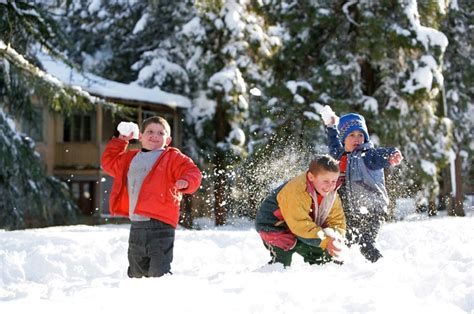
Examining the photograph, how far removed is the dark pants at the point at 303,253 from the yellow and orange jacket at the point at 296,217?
58 millimetres

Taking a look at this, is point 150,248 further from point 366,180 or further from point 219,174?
point 219,174

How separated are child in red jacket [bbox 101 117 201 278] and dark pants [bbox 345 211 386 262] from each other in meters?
1.74

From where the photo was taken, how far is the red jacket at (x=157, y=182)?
18.8ft

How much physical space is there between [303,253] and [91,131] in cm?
2425

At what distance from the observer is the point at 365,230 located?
657cm

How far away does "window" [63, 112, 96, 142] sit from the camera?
28.5m

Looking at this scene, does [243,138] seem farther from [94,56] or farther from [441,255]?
[441,255]

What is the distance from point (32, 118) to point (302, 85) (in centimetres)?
700

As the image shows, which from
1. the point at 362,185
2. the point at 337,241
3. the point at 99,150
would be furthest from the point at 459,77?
the point at 337,241

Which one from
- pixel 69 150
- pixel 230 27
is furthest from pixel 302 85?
pixel 69 150

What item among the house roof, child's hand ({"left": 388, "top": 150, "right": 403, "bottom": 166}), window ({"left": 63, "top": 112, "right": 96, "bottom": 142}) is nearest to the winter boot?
child's hand ({"left": 388, "top": 150, "right": 403, "bottom": 166})

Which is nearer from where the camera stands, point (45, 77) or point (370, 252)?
point (370, 252)

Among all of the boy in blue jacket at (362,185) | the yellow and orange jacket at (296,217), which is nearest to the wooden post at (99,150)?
the boy in blue jacket at (362,185)

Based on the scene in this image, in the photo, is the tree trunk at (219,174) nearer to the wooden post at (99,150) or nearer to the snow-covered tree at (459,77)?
the wooden post at (99,150)
